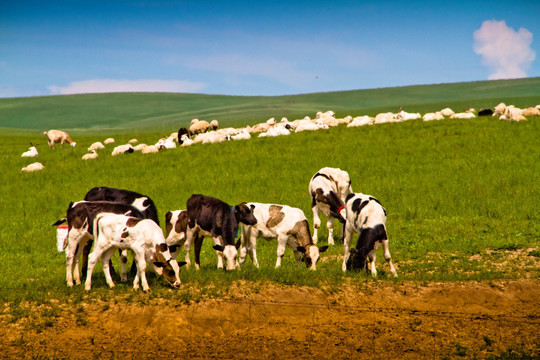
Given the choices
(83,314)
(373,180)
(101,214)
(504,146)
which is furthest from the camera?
(504,146)

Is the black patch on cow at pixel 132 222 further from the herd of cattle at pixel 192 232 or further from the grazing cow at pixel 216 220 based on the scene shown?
the grazing cow at pixel 216 220

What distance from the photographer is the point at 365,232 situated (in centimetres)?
1573

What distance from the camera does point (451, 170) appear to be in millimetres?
32438

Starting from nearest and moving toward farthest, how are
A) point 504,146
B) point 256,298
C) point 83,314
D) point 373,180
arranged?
1. point 83,314
2. point 256,298
3. point 373,180
4. point 504,146

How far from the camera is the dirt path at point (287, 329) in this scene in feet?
37.4

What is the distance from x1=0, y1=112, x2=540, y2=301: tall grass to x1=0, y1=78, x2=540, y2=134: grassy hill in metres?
84.3

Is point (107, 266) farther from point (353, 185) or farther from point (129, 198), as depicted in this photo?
point (353, 185)

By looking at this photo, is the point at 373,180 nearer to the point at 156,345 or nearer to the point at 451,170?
the point at 451,170

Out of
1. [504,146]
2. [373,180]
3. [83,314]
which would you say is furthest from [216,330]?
[504,146]

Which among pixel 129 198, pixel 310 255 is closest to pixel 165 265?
pixel 310 255

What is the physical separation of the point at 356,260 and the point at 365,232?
0.78 meters

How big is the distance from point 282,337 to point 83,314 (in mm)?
4185

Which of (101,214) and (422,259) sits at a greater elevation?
(101,214)

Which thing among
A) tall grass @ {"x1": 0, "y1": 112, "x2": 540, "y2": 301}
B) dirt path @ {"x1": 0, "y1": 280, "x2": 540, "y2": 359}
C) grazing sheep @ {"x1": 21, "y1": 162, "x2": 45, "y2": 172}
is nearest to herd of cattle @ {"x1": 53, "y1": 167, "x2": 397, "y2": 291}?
tall grass @ {"x1": 0, "y1": 112, "x2": 540, "y2": 301}
